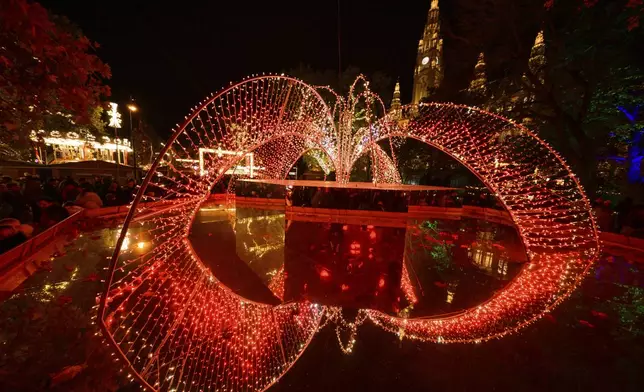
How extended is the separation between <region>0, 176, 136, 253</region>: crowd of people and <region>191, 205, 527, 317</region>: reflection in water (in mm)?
3113

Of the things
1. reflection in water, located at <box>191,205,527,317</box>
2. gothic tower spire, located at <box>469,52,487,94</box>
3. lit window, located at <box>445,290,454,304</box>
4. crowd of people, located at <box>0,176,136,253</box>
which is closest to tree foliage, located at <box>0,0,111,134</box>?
reflection in water, located at <box>191,205,527,317</box>

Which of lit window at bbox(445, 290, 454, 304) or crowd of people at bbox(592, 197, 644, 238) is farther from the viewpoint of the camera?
crowd of people at bbox(592, 197, 644, 238)

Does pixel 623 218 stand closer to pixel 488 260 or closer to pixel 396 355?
pixel 488 260

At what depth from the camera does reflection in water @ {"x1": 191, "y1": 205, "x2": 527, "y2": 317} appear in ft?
12.4

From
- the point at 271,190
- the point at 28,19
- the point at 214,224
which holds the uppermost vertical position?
the point at 28,19

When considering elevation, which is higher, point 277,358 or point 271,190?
point 271,190

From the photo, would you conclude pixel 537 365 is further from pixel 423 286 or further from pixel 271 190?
pixel 271 190

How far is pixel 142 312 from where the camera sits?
333 centimetres

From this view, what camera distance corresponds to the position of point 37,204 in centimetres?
701

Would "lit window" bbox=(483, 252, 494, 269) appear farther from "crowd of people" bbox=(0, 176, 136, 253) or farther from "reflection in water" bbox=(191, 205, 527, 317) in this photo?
"crowd of people" bbox=(0, 176, 136, 253)

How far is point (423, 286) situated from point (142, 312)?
4.20 meters

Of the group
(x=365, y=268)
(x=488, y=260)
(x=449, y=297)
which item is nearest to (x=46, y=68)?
(x=365, y=268)

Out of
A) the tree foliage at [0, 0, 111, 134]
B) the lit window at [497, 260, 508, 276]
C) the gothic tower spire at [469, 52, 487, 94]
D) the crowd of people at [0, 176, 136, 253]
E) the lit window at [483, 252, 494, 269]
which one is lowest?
the lit window at [497, 260, 508, 276]

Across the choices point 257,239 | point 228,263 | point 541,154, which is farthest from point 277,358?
point 541,154
